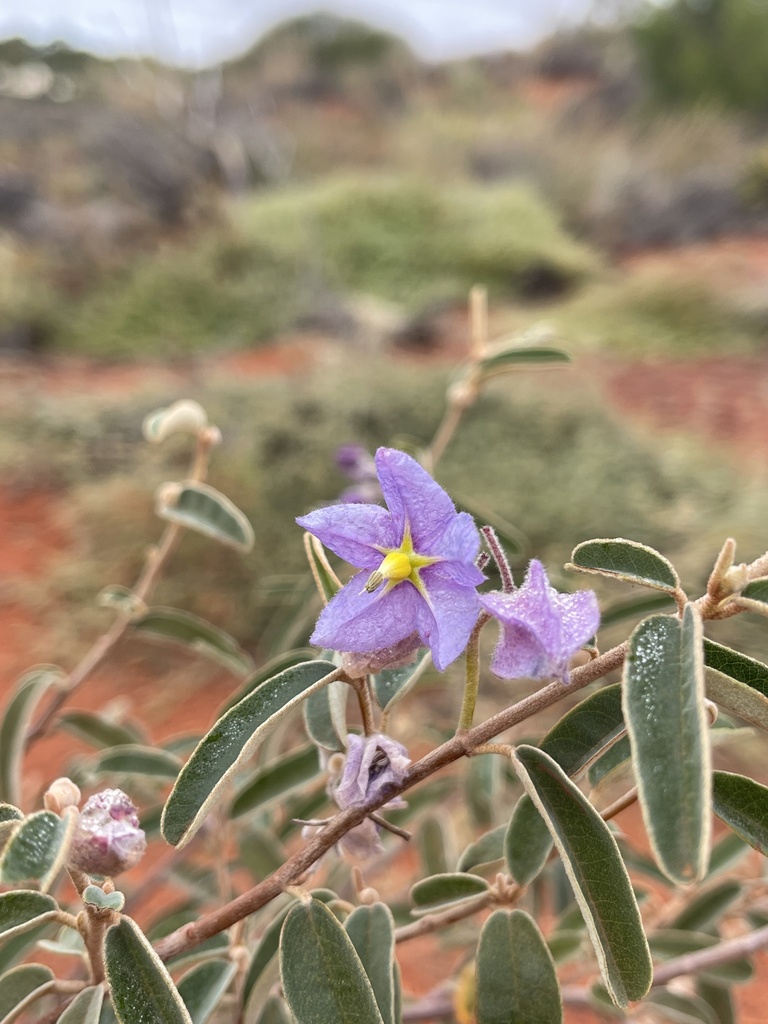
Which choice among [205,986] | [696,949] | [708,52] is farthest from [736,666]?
[708,52]

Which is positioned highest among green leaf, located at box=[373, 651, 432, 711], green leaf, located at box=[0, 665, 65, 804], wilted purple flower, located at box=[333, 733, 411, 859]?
wilted purple flower, located at box=[333, 733, 411, 859]

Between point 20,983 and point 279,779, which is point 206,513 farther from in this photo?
point 20,983

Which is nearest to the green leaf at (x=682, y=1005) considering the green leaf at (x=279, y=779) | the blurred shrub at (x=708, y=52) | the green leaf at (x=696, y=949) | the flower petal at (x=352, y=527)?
the green leaf at (x=696, y=949)

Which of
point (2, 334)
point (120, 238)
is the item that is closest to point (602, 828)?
point (2, 334)

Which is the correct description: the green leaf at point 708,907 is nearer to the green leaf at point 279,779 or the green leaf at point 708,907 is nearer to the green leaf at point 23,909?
the green leaf at point 279,779

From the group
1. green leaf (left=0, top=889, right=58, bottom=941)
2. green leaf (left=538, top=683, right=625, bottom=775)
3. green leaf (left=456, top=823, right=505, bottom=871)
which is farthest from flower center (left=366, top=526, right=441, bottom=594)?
green leaf (left=456, top=823, right=505, bottom=871)

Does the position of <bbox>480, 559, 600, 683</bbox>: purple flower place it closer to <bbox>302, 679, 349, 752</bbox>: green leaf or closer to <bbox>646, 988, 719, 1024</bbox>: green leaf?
<bbox>302, 679, 349, 752</bbox>: green leaf
